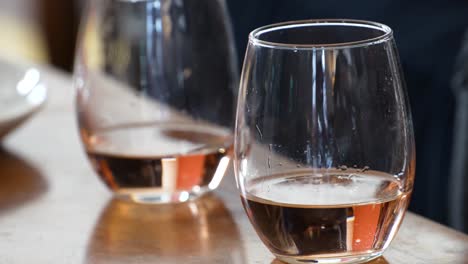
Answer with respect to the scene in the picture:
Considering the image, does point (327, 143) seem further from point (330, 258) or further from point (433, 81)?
point (433, 81)

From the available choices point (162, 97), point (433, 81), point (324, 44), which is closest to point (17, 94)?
point (162, 97)

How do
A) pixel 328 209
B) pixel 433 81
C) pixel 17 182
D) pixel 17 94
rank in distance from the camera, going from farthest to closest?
pixel 433 81 → pixel 17 94 → pixel 17 182 → pixel 328 209

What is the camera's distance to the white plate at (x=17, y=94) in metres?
0.82

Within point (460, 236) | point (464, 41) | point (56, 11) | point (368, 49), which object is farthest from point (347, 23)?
point (56, 11)

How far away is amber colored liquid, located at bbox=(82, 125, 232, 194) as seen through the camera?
661 mm

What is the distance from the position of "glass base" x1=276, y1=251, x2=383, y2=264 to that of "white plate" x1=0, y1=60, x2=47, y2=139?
0.36m

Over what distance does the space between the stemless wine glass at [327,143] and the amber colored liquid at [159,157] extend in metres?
0.15

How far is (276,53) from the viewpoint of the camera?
499mm

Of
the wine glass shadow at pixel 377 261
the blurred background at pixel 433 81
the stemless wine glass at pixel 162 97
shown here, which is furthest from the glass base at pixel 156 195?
the blurred background at pixel 433 81

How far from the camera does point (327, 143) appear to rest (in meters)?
0.50

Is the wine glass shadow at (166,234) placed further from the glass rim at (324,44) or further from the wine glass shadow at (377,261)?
the glass rim at (324,44)

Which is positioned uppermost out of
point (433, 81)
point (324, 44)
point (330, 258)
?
point (324, 44)

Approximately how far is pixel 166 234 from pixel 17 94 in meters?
0.32

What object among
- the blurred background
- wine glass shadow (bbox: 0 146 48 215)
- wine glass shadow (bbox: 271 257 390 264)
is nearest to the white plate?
wine glass shadow (bbox: 0 146 48 215)
